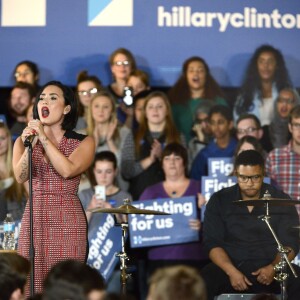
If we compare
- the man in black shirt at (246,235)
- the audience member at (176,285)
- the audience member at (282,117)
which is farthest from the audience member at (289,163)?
the audience member at (176,285)

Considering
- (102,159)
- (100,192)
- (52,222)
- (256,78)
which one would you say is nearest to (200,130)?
(256,78)

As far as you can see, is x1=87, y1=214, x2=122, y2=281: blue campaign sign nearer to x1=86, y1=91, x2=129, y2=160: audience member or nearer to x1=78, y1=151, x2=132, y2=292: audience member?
x1=78, y1=151, x2=132, y2=292: audience member

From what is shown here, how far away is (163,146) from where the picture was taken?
29.7ft

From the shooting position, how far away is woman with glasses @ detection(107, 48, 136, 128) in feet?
30.2

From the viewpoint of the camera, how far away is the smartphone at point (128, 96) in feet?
30.2

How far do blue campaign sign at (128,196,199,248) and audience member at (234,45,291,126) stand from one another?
4.40ft

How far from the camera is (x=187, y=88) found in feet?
30.7

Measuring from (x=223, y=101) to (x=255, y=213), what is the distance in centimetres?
202

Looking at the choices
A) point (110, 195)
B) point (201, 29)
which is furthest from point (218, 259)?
point (201, 29)

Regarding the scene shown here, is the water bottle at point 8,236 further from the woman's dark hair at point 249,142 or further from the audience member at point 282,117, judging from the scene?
the audience member at point 282,117

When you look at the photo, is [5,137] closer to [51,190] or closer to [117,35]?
[117,35]

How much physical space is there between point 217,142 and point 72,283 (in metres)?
5.57

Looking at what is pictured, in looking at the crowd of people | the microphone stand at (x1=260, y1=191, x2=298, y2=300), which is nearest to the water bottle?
the crowd of people

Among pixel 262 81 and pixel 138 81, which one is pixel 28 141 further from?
pixel 262 81
